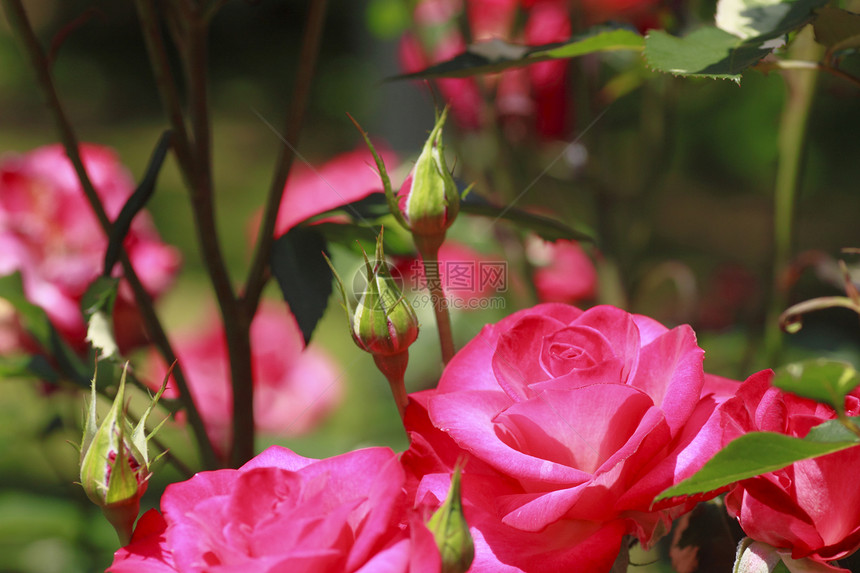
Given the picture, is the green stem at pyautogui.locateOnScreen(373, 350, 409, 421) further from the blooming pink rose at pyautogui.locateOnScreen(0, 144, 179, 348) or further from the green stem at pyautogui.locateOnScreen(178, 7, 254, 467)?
the blooming pink rose at pyautogui.locateOnScreen(0, 144, 179, 348)

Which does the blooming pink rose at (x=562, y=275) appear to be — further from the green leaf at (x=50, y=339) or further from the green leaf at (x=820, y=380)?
the green leaf at (x=820, y=380)

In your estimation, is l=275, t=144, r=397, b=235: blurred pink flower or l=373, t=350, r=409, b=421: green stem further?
l=275, t=144, r=397, b=235: blurred pink flower

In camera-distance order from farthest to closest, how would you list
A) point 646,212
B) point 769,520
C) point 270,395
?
point 270,395 < point 646,212 < point 769,520

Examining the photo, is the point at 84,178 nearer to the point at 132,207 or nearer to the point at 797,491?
the point at 132,207

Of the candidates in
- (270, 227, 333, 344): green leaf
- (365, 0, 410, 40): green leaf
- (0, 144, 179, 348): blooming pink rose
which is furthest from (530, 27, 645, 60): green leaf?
(365, 0, 410, 40): green leaf

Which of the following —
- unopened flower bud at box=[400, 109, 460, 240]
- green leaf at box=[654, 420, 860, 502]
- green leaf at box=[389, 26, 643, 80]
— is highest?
green leaf at box=[389, 26, 643, 80]

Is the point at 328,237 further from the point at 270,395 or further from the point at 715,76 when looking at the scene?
the point at 270,395

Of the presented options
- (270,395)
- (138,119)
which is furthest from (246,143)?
(270,395)

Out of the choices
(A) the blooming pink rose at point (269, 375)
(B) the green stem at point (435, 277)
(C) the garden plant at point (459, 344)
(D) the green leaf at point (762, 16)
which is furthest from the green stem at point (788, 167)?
(A) the blooming pink rose at point (269, 375)
